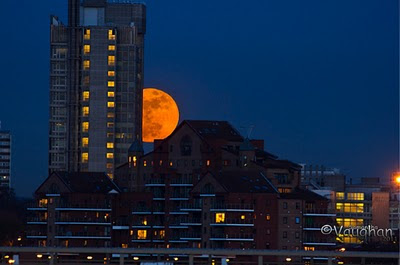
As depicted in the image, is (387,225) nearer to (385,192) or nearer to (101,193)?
(385,192)

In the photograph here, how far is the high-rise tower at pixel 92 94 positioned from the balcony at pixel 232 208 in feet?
175

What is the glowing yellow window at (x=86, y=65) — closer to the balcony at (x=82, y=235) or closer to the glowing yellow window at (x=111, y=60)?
the glowing yellow window at (x=111, y=60)

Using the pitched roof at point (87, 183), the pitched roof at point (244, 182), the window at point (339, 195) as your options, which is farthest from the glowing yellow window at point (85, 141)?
the pitched roof at point (244, 182)

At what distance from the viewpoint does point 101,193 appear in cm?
14188

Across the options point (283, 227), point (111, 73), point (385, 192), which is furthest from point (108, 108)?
point (283, 227)

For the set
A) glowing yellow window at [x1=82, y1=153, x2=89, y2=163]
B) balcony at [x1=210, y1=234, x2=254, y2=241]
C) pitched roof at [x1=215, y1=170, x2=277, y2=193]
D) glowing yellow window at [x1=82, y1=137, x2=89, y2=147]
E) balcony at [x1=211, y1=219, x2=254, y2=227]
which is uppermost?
glowing yellow window at [x1=82, y1=137, x2=89, y2=147]

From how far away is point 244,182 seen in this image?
13288 cm

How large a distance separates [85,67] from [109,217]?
152ft

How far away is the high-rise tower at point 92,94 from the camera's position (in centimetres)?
18362

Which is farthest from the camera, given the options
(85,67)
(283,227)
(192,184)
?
(85,67)

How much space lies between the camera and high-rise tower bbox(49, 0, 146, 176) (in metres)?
184

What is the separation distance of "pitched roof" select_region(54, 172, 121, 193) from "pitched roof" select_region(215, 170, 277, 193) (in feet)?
48.3

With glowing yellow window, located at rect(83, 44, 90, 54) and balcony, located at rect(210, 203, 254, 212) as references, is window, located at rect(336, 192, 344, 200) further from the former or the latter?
balcony, located at rect(210, 203, 254, 212)

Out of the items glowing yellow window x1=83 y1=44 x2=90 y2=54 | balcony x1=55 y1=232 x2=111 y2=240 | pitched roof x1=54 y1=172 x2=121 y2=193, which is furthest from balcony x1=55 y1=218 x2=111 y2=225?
glowing yellow window x1=83 y1=44 x2=90 y2=54
